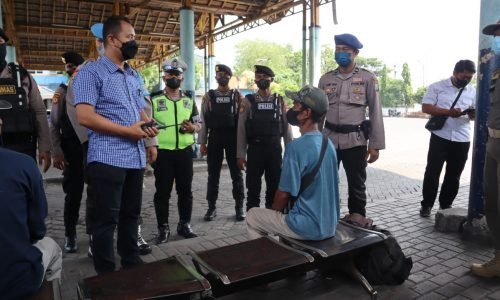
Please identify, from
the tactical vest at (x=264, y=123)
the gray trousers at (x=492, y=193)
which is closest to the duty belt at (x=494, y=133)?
the gray trousers at (x=492, y=193)

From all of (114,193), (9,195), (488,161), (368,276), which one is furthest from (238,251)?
(488,161)

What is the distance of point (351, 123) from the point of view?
409 centimetres

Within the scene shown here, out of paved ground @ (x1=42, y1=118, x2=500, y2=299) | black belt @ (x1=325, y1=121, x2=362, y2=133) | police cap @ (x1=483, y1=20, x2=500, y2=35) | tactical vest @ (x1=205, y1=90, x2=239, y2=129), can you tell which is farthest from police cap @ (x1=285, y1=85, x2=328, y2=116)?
tactical vest @ (x1=205, y1=90, x2=239, y2=129)

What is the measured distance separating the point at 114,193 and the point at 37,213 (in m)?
0.89

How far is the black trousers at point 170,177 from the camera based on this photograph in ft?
13.7

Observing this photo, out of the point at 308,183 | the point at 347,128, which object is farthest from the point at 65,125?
the point at 347,128

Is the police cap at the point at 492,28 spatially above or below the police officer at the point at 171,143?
above

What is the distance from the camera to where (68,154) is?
391 centimetres

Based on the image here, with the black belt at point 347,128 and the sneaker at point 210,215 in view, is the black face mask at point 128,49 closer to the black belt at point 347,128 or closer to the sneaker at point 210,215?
the black belt at point 347,128

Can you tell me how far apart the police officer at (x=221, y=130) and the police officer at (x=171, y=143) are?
0.78 meters

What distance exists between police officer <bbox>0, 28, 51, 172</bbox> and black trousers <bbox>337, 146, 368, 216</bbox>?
2.86 m

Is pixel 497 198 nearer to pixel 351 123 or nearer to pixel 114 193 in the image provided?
pixel 351 123

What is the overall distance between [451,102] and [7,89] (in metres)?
4.84

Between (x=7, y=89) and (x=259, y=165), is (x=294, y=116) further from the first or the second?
(x=7, y=89)
